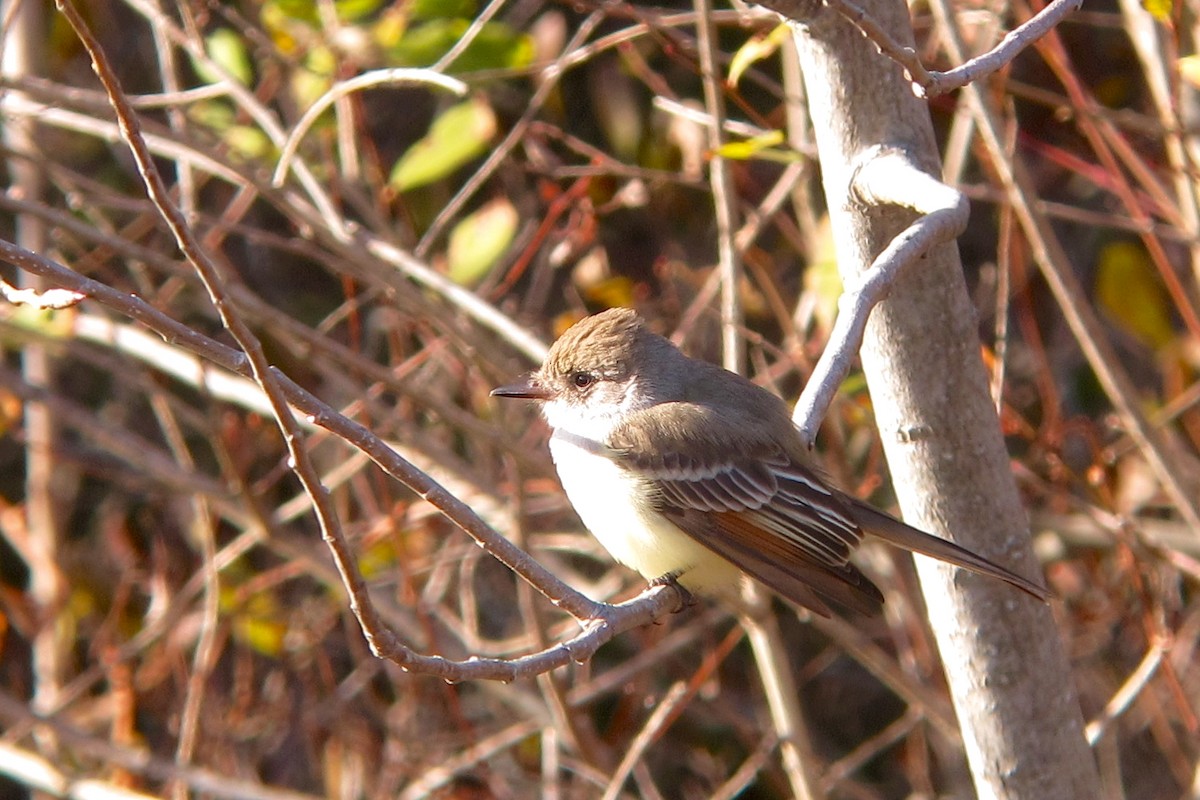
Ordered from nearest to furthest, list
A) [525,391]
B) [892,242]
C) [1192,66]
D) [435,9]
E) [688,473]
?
1. [892,242]
2. [1192,66]
3. [688,473]
4. [525,391]
5. [435,9]

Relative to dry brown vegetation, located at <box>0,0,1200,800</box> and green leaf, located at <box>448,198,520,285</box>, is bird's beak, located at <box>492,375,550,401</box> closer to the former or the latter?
dry brown vegetation, located at <box>0,0,1200,800</box>

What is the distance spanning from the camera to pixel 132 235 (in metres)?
4.85

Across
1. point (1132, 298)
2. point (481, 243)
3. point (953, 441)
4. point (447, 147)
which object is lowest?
point (1132, 298)

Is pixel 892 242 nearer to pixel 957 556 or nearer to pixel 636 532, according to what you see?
pixel 957 556

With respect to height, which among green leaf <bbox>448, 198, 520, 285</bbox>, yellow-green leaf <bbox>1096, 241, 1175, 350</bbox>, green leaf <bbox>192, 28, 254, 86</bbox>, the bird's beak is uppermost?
green leaf <bbox>192, 28, 254, 86</bbox>

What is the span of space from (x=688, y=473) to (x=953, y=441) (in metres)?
0.95

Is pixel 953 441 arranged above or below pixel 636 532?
above

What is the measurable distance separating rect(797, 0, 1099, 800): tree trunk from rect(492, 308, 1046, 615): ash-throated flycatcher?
46 centimetres

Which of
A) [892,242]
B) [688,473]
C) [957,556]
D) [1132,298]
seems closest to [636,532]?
[688,473]

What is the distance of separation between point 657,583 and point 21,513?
326cm

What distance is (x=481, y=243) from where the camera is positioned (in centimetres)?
408

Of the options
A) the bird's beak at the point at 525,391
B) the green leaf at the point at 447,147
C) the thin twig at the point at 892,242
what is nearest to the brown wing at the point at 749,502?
the bird's beak at the point at 525,391

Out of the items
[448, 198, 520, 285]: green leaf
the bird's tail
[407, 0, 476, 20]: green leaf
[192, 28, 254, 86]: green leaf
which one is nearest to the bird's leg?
the bird's tail

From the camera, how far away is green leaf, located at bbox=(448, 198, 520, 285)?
4027 millimetres
